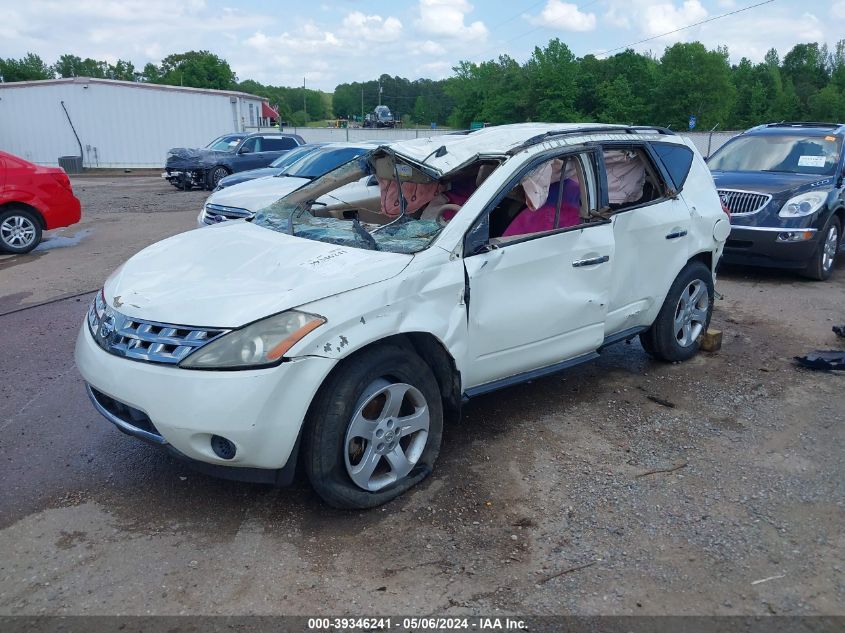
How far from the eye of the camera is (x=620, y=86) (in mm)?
61719

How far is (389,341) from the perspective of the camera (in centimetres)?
350

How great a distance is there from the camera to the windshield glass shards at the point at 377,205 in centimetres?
403

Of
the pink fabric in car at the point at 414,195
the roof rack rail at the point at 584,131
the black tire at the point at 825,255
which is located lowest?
the black tire at the point at 825,255

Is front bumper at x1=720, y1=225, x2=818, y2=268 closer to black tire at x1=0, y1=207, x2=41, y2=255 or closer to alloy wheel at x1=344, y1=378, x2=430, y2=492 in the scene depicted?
alloy wheel at x1=344, y1=378, x2=430, y2=492

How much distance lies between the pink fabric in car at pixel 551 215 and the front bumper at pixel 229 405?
178cm

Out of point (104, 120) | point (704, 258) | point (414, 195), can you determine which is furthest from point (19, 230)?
point (104, 120)

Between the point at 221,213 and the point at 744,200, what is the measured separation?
21.7 feet

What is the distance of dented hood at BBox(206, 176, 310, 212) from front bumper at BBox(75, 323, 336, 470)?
6.22m

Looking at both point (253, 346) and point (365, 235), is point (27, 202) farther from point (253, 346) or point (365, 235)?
point (253, 346)

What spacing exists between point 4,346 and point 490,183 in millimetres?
4620

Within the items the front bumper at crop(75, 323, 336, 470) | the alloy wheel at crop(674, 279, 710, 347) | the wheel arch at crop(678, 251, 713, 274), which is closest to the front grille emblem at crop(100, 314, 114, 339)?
the front bumper at crop(75, 323, 336, 470)

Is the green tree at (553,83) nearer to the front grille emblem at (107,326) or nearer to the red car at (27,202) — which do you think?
the red car at (27,202)

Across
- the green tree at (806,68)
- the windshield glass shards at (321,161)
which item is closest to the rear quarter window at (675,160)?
the windshield glass shards at (321,161)

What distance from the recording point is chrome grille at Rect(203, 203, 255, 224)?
30.0ft
